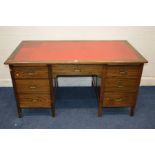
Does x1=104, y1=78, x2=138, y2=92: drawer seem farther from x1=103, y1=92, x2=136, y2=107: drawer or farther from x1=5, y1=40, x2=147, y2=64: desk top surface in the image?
x1=5, y1=40, x2=147, y2=64: desk top surface

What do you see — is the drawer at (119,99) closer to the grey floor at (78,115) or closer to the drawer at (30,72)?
the grey floor at (78,115)

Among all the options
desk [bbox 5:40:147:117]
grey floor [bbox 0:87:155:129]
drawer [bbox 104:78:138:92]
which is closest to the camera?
desk [bbox 5:40:147:117]

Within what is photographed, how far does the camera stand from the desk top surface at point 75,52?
172 centimetres

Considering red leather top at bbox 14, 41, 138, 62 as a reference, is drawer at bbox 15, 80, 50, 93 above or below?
below

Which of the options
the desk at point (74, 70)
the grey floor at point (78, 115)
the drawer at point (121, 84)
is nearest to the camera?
the desk at point (74, 70)

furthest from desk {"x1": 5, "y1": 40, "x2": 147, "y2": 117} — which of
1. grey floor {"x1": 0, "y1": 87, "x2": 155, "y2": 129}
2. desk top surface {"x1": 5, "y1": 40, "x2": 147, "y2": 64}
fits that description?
grey floor {"x1": 0, "y1": 87, "x2": 155, "y2": 129}

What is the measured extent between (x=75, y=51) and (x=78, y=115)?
28.9 inches

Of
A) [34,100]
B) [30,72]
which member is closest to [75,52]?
[30,72]

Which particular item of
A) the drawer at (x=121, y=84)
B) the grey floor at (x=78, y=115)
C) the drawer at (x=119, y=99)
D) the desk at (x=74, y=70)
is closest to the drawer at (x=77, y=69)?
the desk at (x=74, y=70)

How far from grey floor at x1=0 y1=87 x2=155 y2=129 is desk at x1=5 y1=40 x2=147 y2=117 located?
0.39 feet

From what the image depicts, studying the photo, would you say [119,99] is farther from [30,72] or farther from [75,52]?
[30,72]

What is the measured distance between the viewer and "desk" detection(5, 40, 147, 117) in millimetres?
1722

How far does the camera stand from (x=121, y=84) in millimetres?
1859

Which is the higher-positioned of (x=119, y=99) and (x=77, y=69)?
(x=77, y=69)
